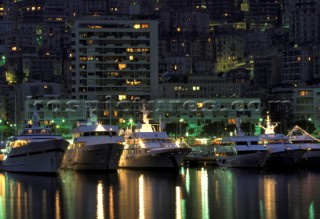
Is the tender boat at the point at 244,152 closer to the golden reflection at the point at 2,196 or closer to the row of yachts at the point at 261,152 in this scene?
the row of yachts at the point at 261,152

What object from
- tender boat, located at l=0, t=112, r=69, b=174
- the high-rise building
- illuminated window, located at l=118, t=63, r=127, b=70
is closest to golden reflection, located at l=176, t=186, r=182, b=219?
→ tender boat, located at l=0, t=112, r=69, b=174

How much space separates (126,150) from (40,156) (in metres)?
19.1

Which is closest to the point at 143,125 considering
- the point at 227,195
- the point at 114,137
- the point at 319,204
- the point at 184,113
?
the point at 114,137

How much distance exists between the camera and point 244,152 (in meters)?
118

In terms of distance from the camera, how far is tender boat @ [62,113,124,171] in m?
107

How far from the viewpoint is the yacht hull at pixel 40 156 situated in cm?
9819

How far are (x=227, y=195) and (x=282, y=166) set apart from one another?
39.8m

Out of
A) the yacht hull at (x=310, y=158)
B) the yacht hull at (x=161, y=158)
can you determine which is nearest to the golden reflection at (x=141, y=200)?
the yacht hull at (x=161, y=158)

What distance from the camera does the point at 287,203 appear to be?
74.5m

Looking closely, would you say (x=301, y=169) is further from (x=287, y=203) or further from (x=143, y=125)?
(x=287, y=203)

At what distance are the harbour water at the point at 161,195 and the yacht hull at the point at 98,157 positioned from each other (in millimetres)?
2272

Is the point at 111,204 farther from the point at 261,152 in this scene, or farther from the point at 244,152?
the point at 244,152

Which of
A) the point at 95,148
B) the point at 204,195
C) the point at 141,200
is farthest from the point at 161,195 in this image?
the point at 95,148

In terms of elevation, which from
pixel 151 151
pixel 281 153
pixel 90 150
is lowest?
pixel 281 153
